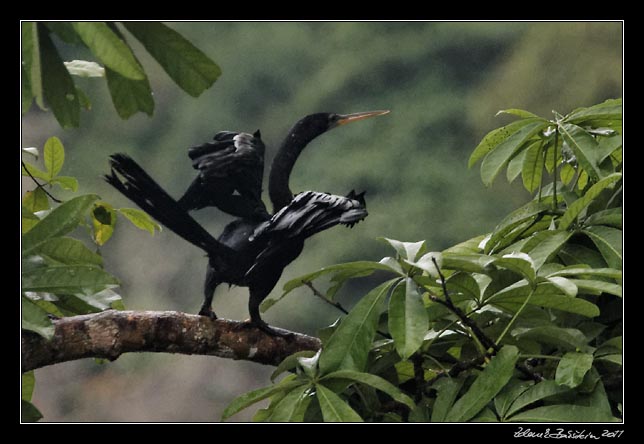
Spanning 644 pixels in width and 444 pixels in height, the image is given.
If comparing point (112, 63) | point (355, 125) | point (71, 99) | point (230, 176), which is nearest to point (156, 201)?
point (230, 176)

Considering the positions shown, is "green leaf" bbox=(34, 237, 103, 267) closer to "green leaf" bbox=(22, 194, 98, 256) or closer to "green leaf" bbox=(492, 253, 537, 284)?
"green leaf" bbox=(22, 194, 98, 256)

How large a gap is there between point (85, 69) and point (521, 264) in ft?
2.02

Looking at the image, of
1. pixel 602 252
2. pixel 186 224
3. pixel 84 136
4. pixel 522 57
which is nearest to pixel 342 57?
pixel 522 57

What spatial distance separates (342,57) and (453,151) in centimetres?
31

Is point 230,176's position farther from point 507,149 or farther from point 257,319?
point 507,149

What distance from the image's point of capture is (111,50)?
1.97ft

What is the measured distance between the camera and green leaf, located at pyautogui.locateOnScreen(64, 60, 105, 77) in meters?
1.01

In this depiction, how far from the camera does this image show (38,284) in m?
0.77

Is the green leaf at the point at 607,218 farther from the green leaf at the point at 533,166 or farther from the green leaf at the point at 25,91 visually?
the green leaf at the point at 25,91

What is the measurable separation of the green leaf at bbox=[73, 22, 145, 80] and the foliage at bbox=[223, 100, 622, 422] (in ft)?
0.89

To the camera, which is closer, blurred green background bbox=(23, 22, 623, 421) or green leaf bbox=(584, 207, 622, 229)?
green leaf bbox=(584, 207, 622, 229)

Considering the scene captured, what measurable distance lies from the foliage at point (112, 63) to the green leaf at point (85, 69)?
296 millimetres

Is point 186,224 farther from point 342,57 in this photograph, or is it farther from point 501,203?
point 501,203

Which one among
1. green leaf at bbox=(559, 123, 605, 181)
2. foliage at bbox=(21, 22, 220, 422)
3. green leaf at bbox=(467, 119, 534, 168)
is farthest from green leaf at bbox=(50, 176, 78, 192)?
green leaf at bbox=(559, 123, 605, 181)
